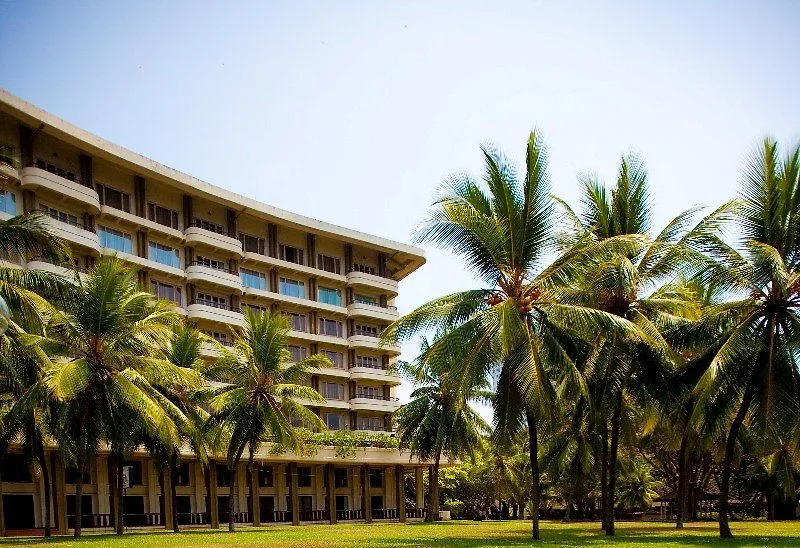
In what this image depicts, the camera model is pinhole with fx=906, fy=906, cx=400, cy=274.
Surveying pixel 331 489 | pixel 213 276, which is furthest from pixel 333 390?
pixel 213 276

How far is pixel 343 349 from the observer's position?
247ft

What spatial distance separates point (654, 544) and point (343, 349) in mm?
50542

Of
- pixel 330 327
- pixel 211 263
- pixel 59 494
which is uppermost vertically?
pixel 211 263

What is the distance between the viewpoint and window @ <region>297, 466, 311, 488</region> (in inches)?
2746

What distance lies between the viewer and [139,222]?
5909 centimetres

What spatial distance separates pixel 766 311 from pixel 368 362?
169 feet

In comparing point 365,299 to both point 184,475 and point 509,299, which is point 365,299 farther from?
point 509,299

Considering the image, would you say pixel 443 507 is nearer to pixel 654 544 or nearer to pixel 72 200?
pixel 72 200

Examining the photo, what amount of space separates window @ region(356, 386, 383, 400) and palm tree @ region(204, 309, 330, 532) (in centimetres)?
2751

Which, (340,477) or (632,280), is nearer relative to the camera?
(632,280)

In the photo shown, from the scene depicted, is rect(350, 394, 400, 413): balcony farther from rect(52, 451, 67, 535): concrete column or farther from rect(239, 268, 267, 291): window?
rect(52, 451, 67, 535): concrete column

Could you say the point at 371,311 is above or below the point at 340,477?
above

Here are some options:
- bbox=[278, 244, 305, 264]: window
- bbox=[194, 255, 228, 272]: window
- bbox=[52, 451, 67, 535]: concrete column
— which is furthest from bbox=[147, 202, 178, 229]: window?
bbox=[52, 451, 67, 535]: concrete column

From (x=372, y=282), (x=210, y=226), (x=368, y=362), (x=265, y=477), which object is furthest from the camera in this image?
(x=372, y=282)
